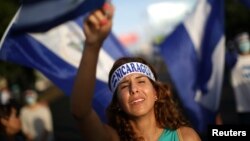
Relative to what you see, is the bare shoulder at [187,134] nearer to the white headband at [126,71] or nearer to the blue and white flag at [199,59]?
the white headband at [126,71]

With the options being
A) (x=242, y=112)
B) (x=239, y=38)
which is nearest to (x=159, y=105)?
(x=242, y=112)

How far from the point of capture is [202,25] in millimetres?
6957

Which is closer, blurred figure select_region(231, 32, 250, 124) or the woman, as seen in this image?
the woman

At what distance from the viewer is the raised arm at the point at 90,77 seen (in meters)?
2.09

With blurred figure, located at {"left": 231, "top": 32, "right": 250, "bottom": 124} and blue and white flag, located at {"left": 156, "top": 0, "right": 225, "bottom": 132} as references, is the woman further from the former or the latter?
blurred figure, located at {"left": 231, "top": 32, "right": 250, "bottom": 124}

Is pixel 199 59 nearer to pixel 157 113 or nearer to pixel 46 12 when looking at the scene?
pixel 46 12

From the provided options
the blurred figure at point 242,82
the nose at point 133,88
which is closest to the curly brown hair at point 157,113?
the nose at point 133,88

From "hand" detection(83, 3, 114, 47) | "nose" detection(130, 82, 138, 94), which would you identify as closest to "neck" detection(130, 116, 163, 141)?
"nose" detection(130, 82, 138, 94)

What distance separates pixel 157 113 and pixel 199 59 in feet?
12.9

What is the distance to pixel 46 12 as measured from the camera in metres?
5.11

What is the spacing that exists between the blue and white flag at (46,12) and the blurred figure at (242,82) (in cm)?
278

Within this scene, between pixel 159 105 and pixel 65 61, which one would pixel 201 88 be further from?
pixel 159 105

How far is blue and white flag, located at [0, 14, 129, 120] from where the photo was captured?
229 inches

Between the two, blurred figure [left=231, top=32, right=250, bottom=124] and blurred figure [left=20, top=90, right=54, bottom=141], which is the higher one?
blurred figure [left=231, top=32, right=250, bottom=124]
